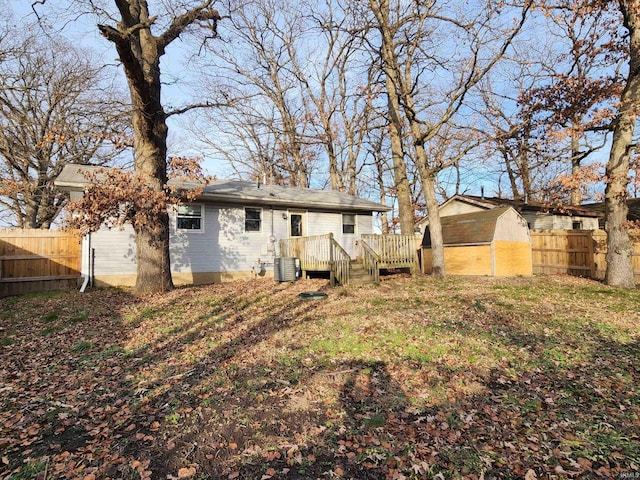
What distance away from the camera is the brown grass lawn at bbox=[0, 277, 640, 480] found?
2.70 meters

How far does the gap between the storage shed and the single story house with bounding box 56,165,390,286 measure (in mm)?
4104

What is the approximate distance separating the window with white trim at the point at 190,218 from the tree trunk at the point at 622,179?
1315cm

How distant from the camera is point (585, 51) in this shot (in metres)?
11.6

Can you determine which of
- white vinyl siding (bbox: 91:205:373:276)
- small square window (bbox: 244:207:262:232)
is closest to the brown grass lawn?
white vinyl siding (bbox: 91:205:373:276)

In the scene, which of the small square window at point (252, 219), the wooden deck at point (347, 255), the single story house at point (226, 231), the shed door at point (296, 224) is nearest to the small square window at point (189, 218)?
the single story house at point (226, 231)

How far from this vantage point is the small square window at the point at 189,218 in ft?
40.3

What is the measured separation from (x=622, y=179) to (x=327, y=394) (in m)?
11.3

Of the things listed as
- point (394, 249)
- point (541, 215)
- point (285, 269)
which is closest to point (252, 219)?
point (285, 269)

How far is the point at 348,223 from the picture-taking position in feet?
52.7

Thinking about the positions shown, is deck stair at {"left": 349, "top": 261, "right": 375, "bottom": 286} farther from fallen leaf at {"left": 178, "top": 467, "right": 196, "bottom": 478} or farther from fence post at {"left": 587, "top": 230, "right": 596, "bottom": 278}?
fence post at {"left": 587, "top": 230, "right": 596, "bottom": 278}

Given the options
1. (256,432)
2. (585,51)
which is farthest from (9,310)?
(585,51)

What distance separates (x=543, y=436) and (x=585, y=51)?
45.0ft

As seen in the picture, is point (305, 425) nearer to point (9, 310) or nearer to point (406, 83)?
point (9, 310)

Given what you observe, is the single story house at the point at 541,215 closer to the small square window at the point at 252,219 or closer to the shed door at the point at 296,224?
the shed door at the point at 296,224
